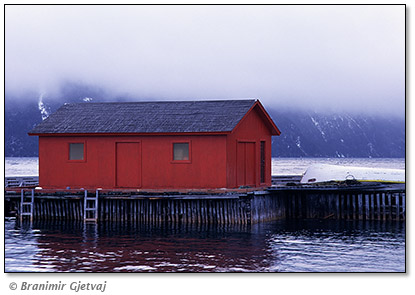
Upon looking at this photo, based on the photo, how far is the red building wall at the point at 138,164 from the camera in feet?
113

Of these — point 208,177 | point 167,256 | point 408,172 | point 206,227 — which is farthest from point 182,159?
point 408,172

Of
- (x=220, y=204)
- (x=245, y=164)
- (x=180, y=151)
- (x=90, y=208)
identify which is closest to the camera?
(x=220, y=204)

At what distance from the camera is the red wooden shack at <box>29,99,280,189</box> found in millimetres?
34594

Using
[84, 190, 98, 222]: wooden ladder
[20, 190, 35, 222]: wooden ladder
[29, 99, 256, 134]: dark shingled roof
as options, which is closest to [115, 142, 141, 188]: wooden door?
Answer: [29, 99, 256, 134]: dark shingled roof

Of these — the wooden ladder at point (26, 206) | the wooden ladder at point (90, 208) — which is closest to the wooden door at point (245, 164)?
the wooden ladder at point (90, 208)

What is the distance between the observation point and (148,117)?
36.8m

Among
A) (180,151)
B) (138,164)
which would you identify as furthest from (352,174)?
(138,164)

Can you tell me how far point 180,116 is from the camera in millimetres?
36375

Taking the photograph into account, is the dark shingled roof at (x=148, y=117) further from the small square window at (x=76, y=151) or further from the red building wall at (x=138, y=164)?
the small square window at (x=76, y=151)

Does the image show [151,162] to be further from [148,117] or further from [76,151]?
[76,151]

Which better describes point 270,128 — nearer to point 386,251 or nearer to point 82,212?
point 82,212

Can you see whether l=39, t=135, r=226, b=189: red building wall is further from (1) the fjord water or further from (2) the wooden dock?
(1) the fjord water

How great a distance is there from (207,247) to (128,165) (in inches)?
371

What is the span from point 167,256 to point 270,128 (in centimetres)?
1589
